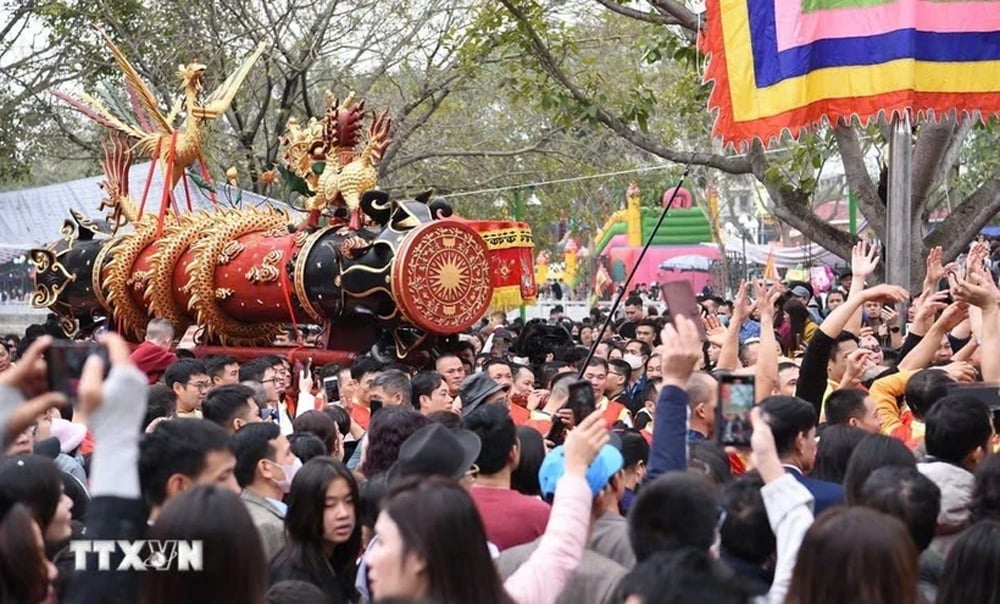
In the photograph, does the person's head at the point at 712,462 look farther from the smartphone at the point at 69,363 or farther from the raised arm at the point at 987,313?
the raised arm at the point at 987,313

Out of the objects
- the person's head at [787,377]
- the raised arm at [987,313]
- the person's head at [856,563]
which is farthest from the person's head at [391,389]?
the person's head at [856,563]

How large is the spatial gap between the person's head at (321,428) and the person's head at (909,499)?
2.69 meters

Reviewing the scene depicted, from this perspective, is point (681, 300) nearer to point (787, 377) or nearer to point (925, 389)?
point (925, 389)

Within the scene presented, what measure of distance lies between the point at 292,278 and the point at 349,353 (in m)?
0.73

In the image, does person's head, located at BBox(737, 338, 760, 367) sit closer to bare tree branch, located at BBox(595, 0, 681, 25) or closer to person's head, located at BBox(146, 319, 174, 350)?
bare tree branch, located at BBox(595, 0, 681, 25)

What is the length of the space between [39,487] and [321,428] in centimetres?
224

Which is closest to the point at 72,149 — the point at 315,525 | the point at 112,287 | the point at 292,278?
the point at 112,287

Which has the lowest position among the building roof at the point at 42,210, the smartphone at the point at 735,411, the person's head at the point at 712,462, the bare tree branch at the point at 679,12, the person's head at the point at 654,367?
the person's head at the point at 654,367

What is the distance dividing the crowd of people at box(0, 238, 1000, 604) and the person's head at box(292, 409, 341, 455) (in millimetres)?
11

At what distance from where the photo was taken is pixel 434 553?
344 centimetres

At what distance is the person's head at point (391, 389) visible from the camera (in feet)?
26.4

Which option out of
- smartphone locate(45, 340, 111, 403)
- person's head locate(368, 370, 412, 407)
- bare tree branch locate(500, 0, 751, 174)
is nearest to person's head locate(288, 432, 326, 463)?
person's head locate(368, 370, 412, 407)

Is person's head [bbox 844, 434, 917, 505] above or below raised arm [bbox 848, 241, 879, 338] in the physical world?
below

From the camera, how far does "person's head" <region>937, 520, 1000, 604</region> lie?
3.79 metres
